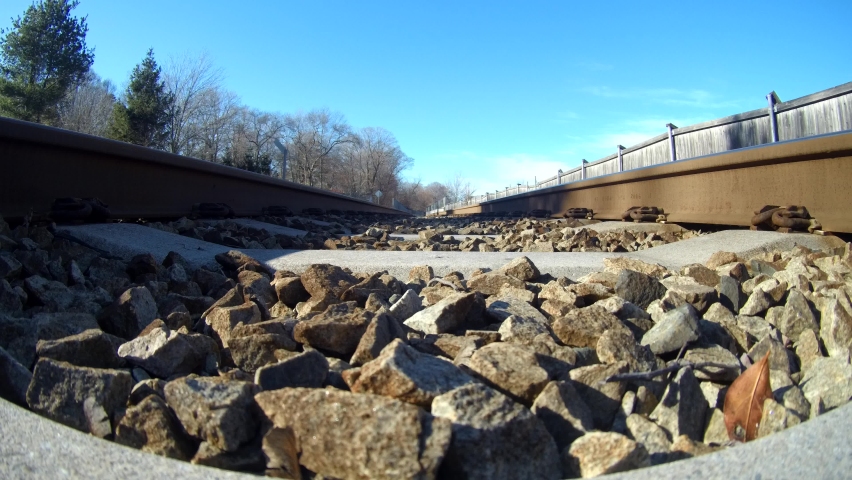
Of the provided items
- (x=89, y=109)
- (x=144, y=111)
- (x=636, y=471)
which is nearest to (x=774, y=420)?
(x=636, y=471)

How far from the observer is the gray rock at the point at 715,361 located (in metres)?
1.44

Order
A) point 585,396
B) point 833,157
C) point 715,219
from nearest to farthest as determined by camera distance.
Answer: point 585,396
point 833,157
point 715,219

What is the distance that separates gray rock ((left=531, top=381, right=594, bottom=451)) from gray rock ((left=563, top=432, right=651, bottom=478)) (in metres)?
0.05

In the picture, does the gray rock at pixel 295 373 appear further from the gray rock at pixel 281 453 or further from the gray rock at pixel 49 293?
the gray rock at pixel 49 293

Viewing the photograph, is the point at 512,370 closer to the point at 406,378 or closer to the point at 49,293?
the point at 406,378

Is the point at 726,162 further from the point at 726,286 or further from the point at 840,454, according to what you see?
the point at 840,454

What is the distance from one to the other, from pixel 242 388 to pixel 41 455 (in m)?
0.35

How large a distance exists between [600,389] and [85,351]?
1265 mm

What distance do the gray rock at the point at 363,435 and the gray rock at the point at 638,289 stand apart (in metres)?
1.39

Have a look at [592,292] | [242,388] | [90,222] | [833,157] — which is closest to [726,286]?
[592,292]

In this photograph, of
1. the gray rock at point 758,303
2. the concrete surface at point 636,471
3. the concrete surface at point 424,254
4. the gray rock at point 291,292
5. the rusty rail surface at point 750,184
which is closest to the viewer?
the concrete surface at point 636,471

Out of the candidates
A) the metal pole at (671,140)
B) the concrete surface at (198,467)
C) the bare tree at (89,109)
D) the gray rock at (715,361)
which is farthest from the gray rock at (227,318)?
the bare tree at (89,109)

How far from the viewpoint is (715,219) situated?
5164 mm

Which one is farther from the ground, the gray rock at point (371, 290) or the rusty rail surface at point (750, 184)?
the rusty rail surface at point (750, 184)
